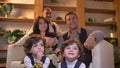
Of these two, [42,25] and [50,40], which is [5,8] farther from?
[50,40]

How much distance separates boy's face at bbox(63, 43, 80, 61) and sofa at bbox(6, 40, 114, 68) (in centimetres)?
62

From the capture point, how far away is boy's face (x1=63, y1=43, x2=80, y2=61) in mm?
1862

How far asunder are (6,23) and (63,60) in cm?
259

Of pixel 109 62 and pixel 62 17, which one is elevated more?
pixel 62 17

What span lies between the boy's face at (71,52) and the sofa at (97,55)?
2.04 feet

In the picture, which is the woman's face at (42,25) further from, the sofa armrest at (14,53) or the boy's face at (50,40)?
the sofa armrest at (14,53)

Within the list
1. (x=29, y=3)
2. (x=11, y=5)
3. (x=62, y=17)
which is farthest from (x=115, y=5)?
(x=11, y=5)

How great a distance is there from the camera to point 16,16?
4.28 meters

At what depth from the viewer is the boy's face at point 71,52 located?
73.3 inches

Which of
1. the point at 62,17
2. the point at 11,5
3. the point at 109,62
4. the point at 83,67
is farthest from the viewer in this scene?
the point at 62,17

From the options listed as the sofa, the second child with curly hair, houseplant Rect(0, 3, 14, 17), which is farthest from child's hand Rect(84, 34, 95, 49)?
houseplant Rect(0, 3, 14, 17)

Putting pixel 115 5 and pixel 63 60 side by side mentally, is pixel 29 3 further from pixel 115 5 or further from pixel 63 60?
pixel 63 60

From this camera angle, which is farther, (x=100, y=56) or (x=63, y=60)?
(x=100, y=56)

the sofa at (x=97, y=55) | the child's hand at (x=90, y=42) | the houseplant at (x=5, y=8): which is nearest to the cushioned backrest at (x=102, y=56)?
the sofa at (x=97, y=55)
